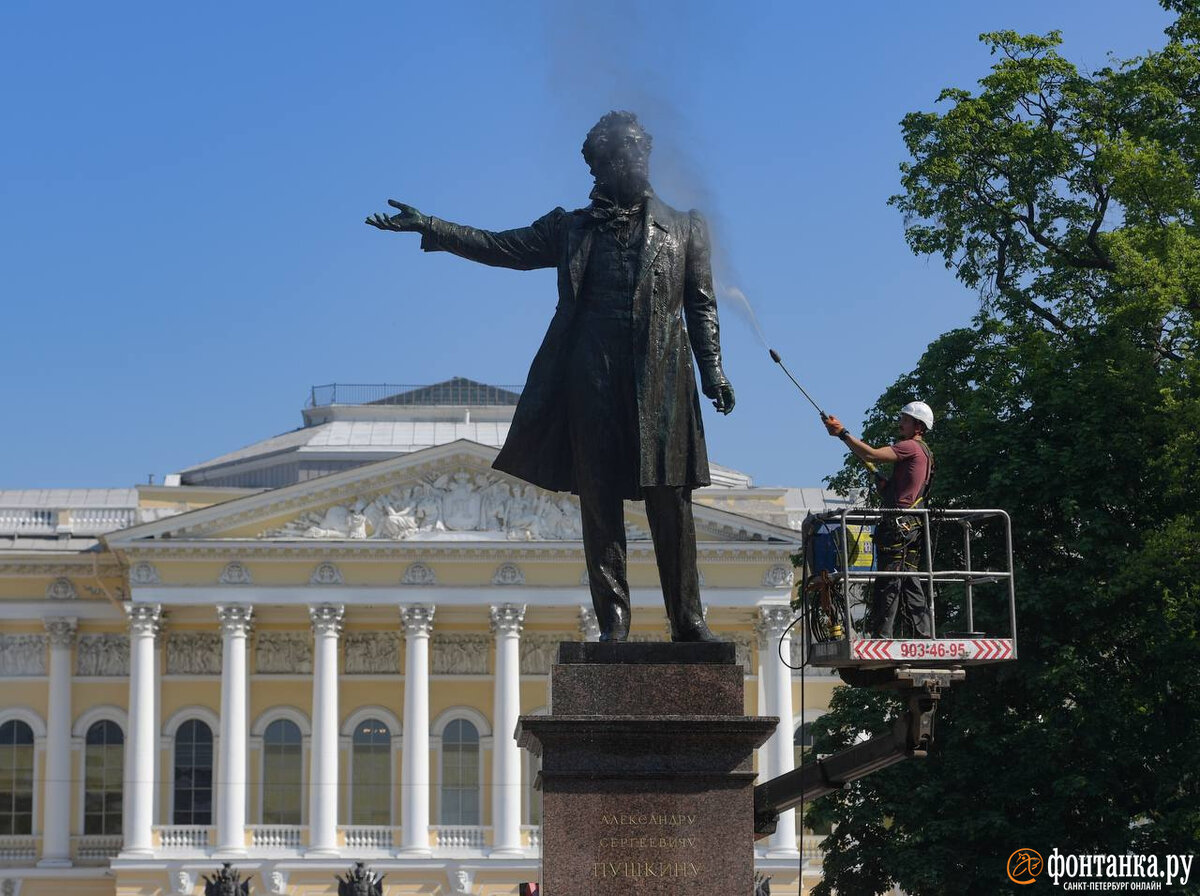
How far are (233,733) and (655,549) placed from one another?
145 feet

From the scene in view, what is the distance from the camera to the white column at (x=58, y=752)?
177ft

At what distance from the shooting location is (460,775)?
2179 inches

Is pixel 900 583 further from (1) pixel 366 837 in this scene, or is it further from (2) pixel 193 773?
(2) pixel 193 773

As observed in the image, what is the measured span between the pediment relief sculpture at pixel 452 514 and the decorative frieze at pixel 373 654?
10.9ft

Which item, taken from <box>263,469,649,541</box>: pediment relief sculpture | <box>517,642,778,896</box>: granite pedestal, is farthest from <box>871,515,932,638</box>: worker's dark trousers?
<box>263,469,649,541</box>: pediment relief sculpture

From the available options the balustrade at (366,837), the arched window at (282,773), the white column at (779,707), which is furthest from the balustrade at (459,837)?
the white column at (779,707)

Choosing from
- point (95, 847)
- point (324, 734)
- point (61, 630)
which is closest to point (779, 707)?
point (324, 734)

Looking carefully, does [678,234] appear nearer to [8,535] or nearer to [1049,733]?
[1049,733]

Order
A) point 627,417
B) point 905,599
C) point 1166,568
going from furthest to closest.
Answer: point 1166,568 → point 905,599 → point 627,417

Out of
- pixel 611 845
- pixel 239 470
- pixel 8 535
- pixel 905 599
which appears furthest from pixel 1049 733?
pixel 239 470

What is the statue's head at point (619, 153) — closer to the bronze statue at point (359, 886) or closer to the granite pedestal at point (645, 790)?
the granite pedestal at point (645, 790)

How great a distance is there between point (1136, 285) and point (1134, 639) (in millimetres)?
3917

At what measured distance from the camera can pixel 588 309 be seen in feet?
30.8

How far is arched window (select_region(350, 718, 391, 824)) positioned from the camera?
54656 mm
